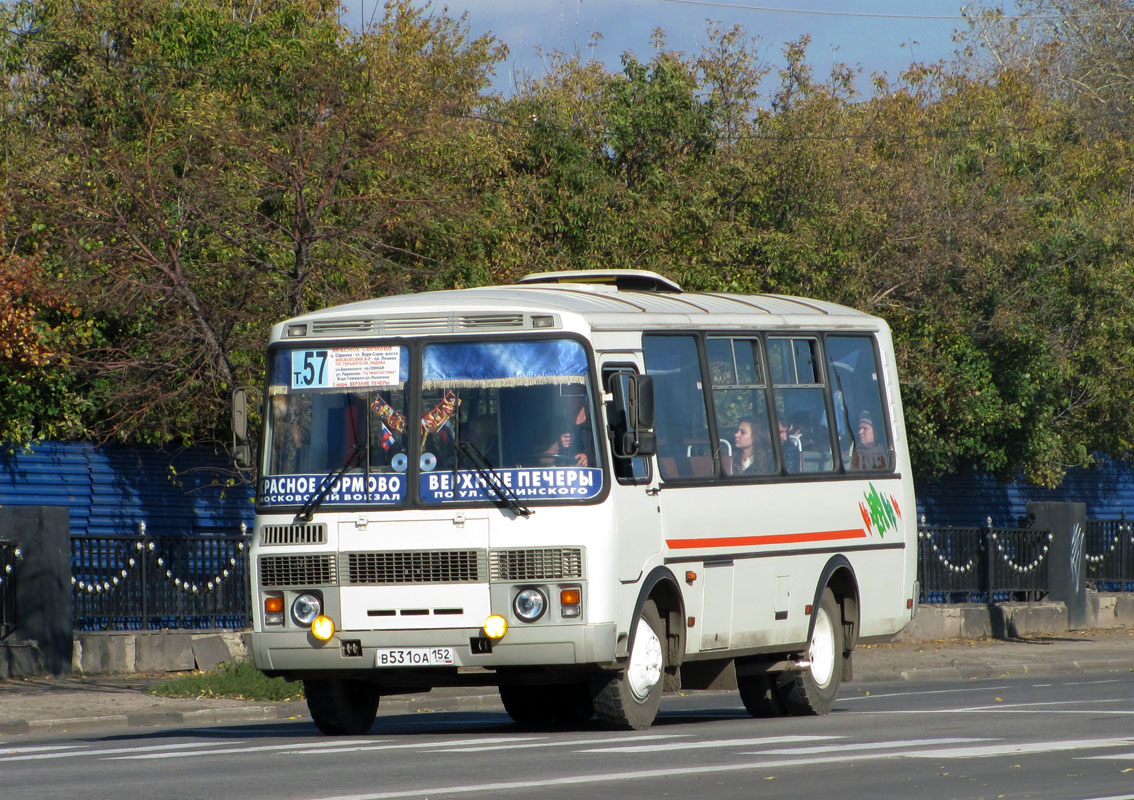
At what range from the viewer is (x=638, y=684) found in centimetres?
1298

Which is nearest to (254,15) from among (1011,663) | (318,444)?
(1011,663)

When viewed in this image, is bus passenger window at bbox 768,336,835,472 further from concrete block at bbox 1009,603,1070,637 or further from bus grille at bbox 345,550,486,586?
concrete block at bbox 1009,603,1070,637

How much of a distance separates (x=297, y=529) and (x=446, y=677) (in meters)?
1.42

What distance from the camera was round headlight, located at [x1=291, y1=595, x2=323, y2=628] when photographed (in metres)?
12.6

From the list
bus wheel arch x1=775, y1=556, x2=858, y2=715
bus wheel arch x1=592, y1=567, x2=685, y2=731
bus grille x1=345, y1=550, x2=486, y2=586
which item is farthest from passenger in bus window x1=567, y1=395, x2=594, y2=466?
bus wheel arch x1=775, y1=556, x2=858, y2=715

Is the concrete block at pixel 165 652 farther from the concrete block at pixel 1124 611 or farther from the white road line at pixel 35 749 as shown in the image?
the concrete block at pixel 1124 611

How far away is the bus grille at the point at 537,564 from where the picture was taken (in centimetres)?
1228

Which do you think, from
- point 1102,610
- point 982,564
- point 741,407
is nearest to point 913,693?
point 741,407

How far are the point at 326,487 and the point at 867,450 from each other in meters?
5.27

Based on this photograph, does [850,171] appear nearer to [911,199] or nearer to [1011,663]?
[911,199]

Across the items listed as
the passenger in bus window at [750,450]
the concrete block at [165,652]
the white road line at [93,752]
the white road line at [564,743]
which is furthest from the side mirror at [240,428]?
the concrete block at [165,652]

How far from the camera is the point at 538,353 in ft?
41.5

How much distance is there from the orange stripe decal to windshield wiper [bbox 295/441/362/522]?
228cm

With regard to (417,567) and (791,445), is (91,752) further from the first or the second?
(791,445)
